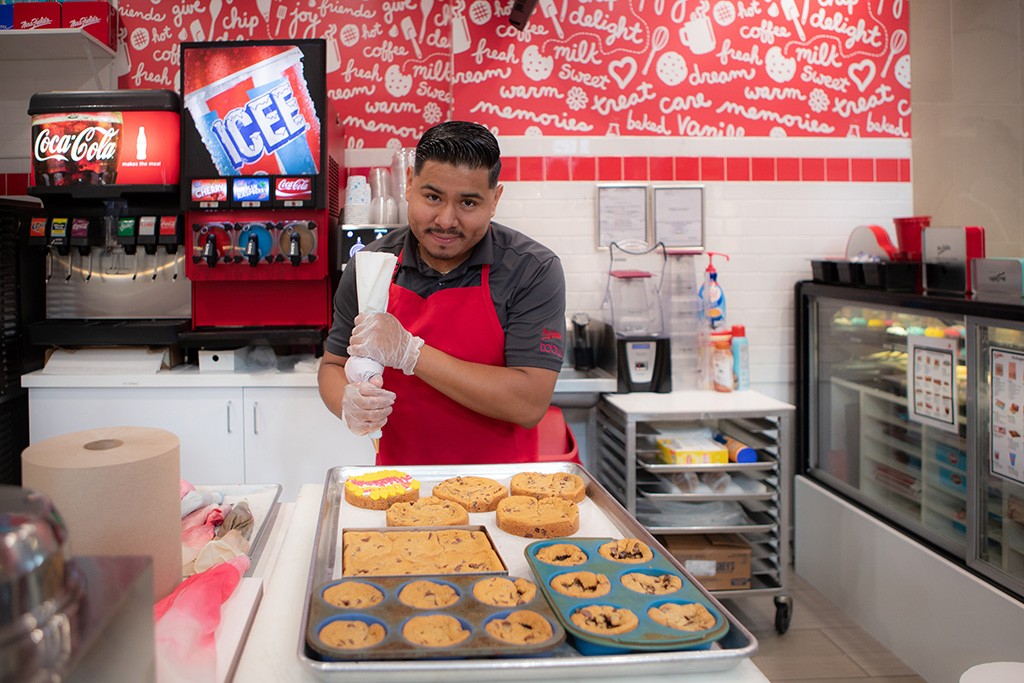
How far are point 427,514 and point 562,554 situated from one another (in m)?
0.33

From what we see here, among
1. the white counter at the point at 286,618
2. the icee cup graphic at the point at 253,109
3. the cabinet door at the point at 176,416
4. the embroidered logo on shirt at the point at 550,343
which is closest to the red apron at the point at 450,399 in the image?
the embroidered logo on shirt at the point at 550,343

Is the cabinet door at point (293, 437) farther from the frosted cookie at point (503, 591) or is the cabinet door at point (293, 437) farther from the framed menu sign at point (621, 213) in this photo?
the frosted cookie at point (503, 591)

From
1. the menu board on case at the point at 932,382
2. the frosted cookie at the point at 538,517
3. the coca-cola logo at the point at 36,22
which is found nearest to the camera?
the frosted cookie at the point at 538,517

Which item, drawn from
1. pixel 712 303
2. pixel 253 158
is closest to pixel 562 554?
pixel 253 158

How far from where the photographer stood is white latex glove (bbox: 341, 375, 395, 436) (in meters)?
1.86

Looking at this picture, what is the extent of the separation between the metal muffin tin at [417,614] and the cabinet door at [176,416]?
288 cm

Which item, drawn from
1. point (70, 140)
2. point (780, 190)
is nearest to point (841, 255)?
point (780, 190)

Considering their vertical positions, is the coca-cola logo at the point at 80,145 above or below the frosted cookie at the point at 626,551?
above

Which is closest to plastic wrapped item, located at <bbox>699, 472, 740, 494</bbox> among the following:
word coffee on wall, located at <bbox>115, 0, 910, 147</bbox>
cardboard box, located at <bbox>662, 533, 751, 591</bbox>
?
cardboard box, located at <bbox>662, 533, 751, 591</bbox>

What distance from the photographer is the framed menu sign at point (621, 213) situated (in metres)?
4.33

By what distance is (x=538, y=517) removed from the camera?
153 centimetres

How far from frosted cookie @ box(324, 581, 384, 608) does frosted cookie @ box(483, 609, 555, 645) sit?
0.18 metres

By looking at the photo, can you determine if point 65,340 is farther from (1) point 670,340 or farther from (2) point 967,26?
(2) point 967,26

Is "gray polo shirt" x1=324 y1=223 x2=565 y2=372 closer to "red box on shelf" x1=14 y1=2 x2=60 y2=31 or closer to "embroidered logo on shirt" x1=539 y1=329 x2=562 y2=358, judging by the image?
"embroidered logo on shirt" x1=539 y1=329 x2=562 y2=358
